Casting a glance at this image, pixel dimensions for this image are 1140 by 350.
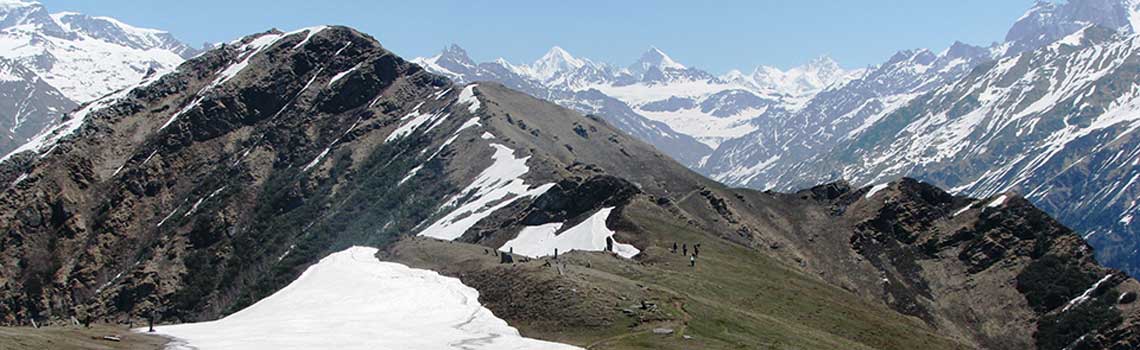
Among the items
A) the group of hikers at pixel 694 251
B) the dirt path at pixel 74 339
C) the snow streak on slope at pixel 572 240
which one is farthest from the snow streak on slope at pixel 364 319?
the snow streak on slope at pixel 572 240

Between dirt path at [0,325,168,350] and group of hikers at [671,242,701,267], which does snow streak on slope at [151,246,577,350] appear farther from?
group of hikers at [671,242,701,267]

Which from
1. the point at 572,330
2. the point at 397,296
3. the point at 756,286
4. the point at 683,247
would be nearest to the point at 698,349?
the point at 572,330

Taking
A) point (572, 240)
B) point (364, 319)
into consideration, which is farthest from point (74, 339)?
point (572, 240)

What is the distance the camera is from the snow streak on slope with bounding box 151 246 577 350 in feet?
256

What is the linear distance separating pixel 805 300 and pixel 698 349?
220 feet

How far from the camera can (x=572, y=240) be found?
7057 inches

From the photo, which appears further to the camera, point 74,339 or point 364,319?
point 364,319

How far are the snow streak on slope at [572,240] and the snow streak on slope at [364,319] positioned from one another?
2049 inches

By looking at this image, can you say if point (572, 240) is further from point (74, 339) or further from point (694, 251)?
point (74, 339)

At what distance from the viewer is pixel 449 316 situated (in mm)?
93250

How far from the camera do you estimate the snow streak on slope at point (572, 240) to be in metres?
169

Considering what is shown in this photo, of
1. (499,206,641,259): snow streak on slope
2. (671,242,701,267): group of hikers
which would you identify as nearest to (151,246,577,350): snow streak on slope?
(671,242,701,267): group of hikers

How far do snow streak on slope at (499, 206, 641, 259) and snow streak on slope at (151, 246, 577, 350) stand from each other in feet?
171

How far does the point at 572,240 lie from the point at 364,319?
3576 inches
